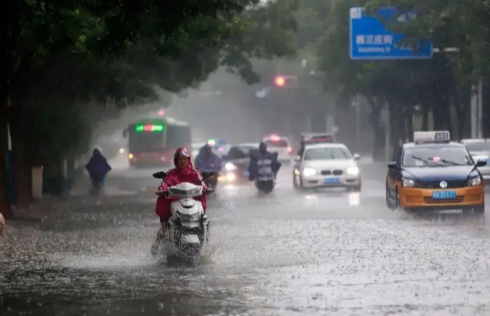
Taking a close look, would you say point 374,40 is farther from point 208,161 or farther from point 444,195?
point 444,195

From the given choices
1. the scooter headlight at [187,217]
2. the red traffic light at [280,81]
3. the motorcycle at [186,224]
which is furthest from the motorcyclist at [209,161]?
the red traffic light at [280,81]

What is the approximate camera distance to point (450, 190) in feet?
80.2

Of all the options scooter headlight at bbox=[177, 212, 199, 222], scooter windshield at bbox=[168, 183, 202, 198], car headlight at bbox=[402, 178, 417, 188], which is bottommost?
scooter headlight at bbox=[177, 212, 199, 222]

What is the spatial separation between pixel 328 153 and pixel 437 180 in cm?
1429

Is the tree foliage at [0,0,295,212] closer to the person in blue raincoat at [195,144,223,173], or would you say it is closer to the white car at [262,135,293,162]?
the person in blue raincoat at [195,144,223,173]

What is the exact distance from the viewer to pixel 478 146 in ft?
127

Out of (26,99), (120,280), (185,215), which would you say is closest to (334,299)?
(120,280)

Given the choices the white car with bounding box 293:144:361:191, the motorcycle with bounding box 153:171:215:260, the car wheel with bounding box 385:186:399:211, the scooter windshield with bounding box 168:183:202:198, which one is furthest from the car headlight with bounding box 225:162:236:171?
the scooter windshield with bounding box 168:183:202:198

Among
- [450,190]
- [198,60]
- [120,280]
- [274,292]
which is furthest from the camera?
[198,60]

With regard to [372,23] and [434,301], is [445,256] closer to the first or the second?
[434,301]

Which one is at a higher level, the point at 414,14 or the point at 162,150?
the point at 414,14

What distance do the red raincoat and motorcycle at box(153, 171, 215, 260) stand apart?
0.95 feet

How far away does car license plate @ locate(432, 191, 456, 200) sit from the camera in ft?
80.2

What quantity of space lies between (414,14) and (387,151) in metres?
31.6
